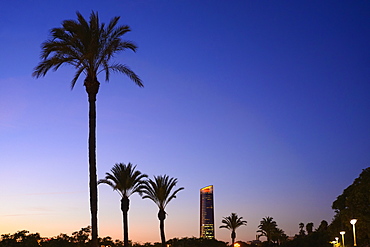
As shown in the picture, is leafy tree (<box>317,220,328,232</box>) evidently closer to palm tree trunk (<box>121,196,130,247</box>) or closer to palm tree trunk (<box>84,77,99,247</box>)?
palm tree trunk (<box>121,196,130,247</box>)

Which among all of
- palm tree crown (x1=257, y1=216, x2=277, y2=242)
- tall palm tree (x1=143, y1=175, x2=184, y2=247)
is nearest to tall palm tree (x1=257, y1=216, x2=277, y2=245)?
palm tree crown (x1=257, y1=216, x2=277, y2=242)

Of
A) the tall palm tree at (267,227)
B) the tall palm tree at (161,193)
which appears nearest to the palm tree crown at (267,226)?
the tall palm tree at (267,227)

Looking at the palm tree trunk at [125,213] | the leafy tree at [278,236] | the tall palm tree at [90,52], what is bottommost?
the leafy tree at [278,236]

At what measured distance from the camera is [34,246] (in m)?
39.8

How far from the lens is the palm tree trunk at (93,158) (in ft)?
75.6

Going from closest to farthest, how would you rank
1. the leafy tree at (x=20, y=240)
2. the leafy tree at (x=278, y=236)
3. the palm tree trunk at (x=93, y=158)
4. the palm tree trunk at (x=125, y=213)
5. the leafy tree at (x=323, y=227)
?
1. the palm tree trunk at (x=93, y=158)
2. the leafy tree at (x=20, y=240)
3. the palm tree trunk at (x=125, y=213)
4. the leafy tree at (x=323, y=227)
5. the leafy tree at (x=278, y=236)

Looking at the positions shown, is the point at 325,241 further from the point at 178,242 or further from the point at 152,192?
the point at 152,192

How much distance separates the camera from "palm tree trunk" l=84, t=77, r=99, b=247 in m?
23.0

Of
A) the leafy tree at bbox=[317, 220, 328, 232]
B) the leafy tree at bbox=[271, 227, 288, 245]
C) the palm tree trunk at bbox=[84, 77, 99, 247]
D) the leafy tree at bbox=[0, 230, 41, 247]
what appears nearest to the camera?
the palm tree trunk at bbox=[84, 77, 99, 247]

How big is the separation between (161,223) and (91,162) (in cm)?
3037

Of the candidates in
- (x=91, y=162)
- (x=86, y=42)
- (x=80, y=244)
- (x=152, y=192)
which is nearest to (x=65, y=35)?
(x=86, y=42)

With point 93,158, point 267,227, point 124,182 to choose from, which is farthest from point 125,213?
point 267,227

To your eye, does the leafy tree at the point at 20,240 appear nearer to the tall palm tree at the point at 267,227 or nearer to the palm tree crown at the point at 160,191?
the palm tree crown at the point at 160,191

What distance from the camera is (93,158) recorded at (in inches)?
930
